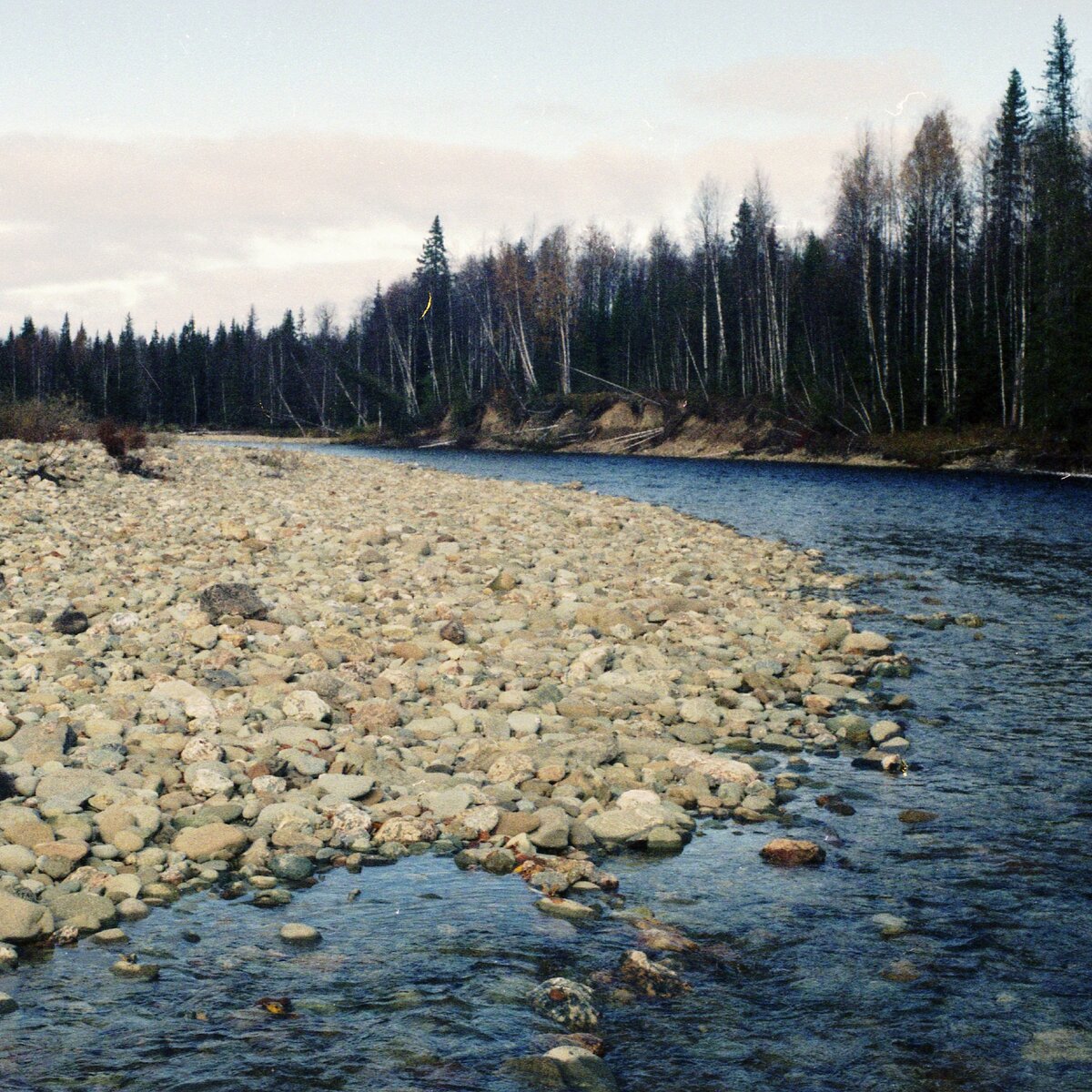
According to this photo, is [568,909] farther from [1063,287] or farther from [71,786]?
[1063,287]

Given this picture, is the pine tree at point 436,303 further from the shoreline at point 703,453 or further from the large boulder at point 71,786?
the large boulder at point 71,786

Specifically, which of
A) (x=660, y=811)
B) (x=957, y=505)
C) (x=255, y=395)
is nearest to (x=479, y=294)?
(x=255, y=395)

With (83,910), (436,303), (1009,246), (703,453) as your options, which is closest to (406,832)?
(83,910)

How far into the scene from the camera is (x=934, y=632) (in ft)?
36.6

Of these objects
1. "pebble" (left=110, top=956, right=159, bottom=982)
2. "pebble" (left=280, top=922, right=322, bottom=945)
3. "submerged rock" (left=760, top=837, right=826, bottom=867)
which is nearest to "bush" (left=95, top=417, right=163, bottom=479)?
"pebble" (left=280, top=922, right=322, bottom=945)

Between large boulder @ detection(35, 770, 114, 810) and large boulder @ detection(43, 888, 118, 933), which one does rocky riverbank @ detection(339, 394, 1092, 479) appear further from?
large boulder @ detection(43, 888, 118, 933)

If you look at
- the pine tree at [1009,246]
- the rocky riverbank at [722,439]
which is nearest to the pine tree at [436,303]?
the rocky riverbank at [722,439]

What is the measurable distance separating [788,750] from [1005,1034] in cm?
353

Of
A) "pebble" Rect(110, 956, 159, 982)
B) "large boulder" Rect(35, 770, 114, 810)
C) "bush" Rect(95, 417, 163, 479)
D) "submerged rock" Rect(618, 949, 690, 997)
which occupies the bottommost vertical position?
"submerged rock" Rect(618, 949, 690, 997)

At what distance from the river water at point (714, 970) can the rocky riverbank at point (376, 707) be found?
261 millimetres

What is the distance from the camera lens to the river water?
3.58m

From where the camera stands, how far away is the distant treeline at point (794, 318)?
3700cm

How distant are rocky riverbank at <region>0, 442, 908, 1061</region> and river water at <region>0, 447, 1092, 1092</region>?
0.26m

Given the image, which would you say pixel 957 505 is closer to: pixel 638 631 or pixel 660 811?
pixel 638 631
